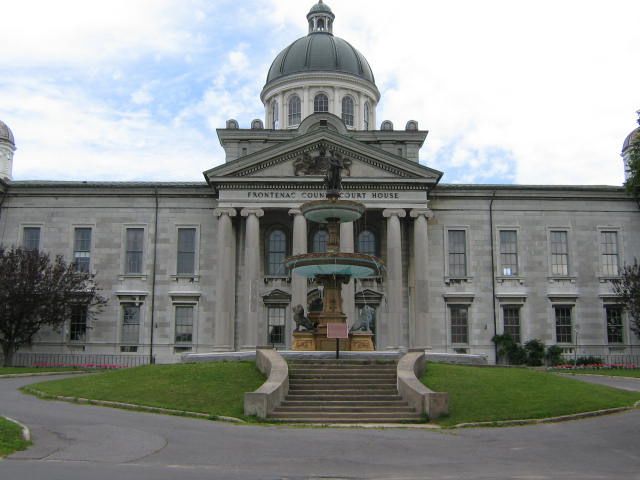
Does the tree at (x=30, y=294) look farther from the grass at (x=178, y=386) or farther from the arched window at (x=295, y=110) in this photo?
the arched window at (x=295, y=110)

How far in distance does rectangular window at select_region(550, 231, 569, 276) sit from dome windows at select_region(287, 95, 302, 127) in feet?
67.4

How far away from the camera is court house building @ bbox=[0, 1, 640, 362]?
44.0 metres

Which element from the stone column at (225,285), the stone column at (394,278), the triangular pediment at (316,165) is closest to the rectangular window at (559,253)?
the triangular pediment at (316,165)

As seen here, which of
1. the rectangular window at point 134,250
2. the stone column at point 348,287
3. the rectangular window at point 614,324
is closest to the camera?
the stone column at point 348,287

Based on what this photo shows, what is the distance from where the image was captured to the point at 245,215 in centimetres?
4381

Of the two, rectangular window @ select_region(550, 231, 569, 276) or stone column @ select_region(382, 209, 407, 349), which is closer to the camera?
stone column @ select_region(382, 209, 407, 349)

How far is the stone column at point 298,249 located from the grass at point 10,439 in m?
26.2

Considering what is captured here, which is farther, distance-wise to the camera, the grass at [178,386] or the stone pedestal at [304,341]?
the stone pedestal at [304,341]

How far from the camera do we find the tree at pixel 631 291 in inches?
1713

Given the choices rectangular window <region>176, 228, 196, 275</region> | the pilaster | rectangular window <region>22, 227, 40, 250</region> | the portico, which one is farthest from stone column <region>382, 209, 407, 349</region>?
rectangular window <region>22, 227, 40, 250</region>

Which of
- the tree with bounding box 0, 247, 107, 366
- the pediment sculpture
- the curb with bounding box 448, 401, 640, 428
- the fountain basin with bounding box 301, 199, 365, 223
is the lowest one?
the curb with bounding box 448, 401, 640, 428

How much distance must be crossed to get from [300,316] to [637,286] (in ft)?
80.3

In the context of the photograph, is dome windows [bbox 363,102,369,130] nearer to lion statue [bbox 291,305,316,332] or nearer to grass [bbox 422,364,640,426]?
lion statue [bbox 291,305,316,332]

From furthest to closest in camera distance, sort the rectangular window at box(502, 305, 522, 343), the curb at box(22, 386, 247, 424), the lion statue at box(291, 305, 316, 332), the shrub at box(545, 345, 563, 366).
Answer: the rectangular window at box(502, 305, 522, 343), the shrub at box(545, 345, 563, 366), the lion statue at box(291, 305, 316, 332), the curb at box(22, 386, 247, 424)
